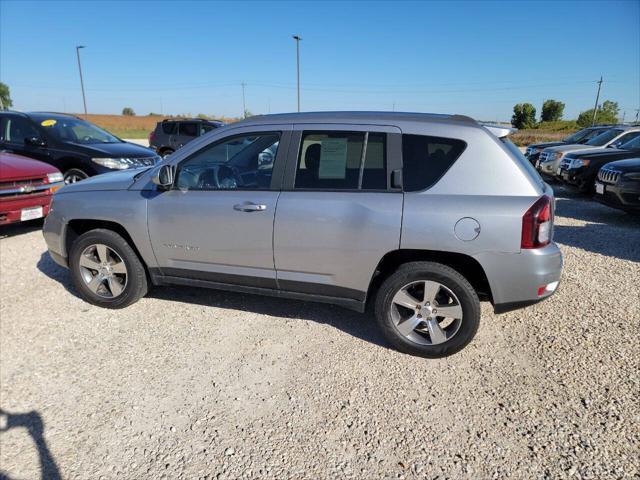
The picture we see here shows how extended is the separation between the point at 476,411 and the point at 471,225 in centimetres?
119

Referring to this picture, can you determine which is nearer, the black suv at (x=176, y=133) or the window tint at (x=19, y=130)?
the window tint at (x=19, y=130)

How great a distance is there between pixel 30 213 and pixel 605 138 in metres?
13.7

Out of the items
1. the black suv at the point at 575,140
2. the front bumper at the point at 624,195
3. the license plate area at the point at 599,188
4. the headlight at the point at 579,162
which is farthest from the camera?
the black suv at the point at 575,140

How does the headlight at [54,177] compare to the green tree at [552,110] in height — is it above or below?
below

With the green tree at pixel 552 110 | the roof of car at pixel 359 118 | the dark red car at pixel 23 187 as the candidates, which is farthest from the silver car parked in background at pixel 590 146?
the green tree at pixel 552 110

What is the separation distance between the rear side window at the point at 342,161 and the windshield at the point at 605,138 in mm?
11223

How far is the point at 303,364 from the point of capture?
9.98 ft

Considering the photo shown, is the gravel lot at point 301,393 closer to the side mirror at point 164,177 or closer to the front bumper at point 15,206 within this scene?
the side mirror at point 164,177

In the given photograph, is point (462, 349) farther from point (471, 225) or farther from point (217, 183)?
point (217, 183)

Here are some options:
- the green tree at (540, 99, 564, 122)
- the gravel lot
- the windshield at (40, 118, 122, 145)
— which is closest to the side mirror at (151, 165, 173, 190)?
the gravel lot

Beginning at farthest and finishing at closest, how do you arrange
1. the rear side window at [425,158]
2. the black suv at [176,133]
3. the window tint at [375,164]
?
1. the black suv at [176,133]
2. the window tint at [375,164]
3. the rear side window at [425,158]

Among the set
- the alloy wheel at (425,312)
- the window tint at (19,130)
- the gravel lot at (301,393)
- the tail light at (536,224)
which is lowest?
the gravel lot at (301,393)

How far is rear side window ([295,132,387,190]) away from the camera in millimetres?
3037

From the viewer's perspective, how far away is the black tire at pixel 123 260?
373 centimetres
